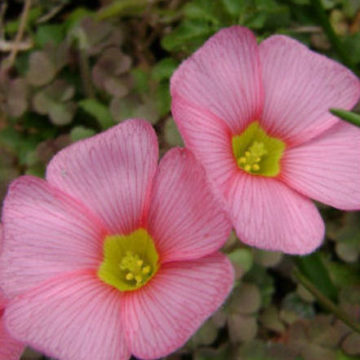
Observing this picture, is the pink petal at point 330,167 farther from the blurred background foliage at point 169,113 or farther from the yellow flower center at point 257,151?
the blurred background foliage at point 169,113

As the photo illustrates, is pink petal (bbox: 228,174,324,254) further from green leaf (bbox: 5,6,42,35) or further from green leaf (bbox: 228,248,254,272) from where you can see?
green leaf (bbox: 5,6,42,35)

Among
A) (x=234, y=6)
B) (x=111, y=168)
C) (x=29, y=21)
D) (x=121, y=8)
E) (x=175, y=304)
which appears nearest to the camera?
(x=175, y=304)

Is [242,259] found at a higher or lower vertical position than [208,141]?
lower

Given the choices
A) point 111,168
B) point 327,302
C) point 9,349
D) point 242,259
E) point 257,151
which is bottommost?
point 327,302

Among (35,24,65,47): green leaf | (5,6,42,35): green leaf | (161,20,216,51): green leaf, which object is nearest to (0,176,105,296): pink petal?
(161,20,216,51): green leaf

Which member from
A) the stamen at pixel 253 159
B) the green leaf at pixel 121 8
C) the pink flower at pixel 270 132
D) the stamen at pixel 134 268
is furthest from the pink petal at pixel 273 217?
the green leaf at pixel 121 8

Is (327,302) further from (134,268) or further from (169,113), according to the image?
(169,113)

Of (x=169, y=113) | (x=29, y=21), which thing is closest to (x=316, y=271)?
(x=169, y=113)
